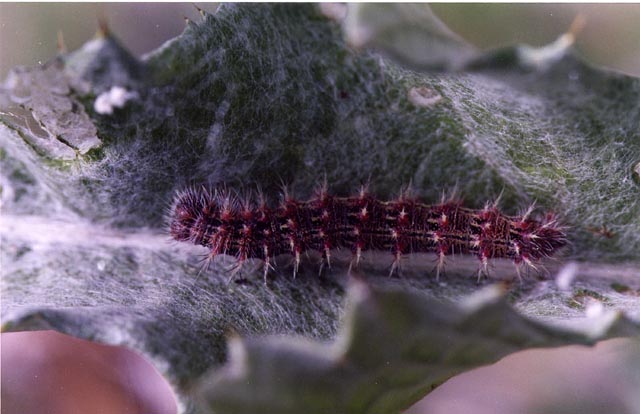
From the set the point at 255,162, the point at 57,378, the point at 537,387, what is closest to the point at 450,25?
the point at 255,162

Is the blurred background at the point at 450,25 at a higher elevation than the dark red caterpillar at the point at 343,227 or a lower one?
higher

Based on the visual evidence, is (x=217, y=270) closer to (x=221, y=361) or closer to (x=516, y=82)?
(x=221, y=361)

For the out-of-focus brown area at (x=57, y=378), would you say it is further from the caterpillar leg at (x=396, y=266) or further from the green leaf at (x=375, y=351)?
the green leaf at (x=375, y=351)

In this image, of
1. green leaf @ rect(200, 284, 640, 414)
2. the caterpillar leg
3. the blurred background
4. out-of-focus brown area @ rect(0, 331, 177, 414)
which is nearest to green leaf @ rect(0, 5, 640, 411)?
the caterpillar leg

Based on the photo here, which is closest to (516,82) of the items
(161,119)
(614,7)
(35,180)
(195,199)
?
(161,119)

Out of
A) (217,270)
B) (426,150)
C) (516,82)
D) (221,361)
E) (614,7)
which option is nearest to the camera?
(516,82)

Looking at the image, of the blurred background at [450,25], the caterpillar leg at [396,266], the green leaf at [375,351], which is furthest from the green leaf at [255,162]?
the blurred background at [450,25]
